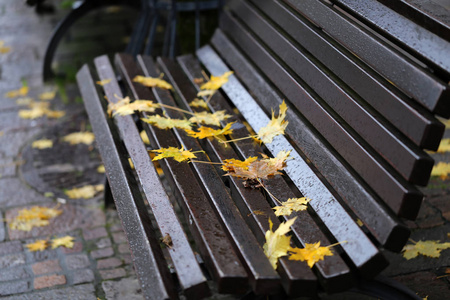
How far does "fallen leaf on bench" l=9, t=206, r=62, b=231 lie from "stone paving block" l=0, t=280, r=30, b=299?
1.40 ft

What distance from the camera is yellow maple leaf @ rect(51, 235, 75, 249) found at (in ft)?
9.13

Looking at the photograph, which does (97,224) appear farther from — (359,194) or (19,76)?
(19,76)

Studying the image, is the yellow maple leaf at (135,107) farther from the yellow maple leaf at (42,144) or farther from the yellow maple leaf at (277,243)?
the yellow maple leaf at (42,144)

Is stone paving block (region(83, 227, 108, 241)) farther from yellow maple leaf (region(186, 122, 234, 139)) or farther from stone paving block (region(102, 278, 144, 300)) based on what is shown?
yellow maple leaf (region(186, 122, 234, 139))

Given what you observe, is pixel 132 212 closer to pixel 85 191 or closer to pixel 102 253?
pixel 102 253

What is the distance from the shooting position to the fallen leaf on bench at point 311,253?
166 centimetres

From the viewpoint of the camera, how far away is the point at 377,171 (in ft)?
5.73

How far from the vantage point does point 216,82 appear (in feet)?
9.20

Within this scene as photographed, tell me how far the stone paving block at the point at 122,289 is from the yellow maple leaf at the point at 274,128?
88 cm

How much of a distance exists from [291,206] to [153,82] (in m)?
1.25

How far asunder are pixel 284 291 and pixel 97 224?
154 cm

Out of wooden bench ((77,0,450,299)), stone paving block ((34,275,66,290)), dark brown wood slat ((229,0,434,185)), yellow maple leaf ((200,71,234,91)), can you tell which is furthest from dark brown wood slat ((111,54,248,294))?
stone paving block ((34,275,66,290))

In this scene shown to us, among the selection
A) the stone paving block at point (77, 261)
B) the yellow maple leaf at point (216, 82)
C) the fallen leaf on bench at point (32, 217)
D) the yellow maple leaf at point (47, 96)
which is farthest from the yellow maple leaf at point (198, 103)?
Result: the yellow maple leaf at point (47, 96)

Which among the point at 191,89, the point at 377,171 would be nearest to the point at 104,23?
the point at 191,89
